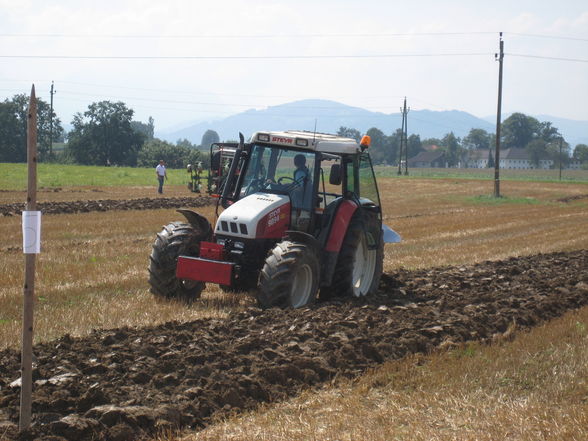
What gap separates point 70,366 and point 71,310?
316cm

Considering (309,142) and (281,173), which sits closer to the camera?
(309,142)

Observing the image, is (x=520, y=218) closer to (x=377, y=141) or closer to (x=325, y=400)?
(x=325, y=400)

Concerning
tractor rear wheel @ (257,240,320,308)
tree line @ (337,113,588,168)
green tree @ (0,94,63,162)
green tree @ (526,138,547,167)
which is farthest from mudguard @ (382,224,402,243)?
green tree @ (526,138,547,167)

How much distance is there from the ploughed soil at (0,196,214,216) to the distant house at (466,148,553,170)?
13450 cm

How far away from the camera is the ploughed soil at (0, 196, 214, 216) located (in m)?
24.6

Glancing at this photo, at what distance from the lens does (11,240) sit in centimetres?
1734

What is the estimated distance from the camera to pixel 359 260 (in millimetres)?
11141

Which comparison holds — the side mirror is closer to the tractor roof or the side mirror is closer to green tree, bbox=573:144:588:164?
the tractor roof

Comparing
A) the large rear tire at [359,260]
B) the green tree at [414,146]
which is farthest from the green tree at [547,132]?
the large rear tire at [359,260]

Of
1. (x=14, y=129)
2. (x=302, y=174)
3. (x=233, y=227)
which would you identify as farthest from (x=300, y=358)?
(x=14, y=129)

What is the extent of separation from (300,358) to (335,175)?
3591mm

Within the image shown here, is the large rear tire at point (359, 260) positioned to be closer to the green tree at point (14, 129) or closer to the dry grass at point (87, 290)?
the dry grass at point (87, 290)

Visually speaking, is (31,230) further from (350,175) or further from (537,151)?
(537,151)

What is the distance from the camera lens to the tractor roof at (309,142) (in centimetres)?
1007
